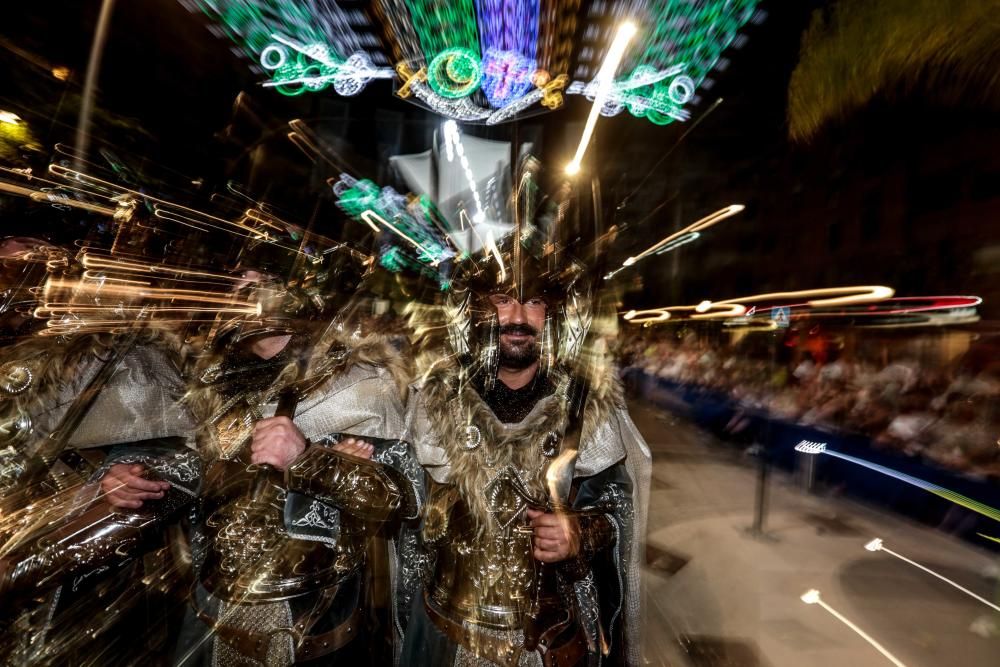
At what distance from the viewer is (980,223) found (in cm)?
1769

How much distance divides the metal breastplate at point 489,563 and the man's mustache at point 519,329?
2.56 feet

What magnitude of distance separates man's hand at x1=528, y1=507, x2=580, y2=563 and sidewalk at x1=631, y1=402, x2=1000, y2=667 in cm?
192

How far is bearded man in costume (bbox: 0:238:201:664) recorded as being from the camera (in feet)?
7.45

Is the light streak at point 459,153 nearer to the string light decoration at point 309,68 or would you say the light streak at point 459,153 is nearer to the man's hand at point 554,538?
the string light decoration at point 309,68

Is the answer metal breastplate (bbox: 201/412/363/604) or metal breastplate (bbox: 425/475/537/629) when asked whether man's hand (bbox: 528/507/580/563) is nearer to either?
metal breastplate (bbox: 425/475/537/629)

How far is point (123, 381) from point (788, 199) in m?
33.8

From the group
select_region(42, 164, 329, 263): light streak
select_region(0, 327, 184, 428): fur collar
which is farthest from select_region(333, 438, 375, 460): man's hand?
select_region(0, 327, 184, 428): fur collar

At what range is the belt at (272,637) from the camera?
84.0 inches

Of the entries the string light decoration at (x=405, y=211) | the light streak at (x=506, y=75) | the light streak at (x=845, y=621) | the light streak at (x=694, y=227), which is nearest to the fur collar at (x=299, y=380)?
the light streak at (x=845, y=621)

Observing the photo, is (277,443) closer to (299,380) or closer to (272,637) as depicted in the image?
(299,380)

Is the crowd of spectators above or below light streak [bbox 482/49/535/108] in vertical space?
below

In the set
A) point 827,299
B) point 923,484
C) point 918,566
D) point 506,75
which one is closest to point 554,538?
point 918,566

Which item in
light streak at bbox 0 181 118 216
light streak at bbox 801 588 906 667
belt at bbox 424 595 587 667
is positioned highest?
light streak at bbox 0 181 118 216

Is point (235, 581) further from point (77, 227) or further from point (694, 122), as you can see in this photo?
point (694, 122)
